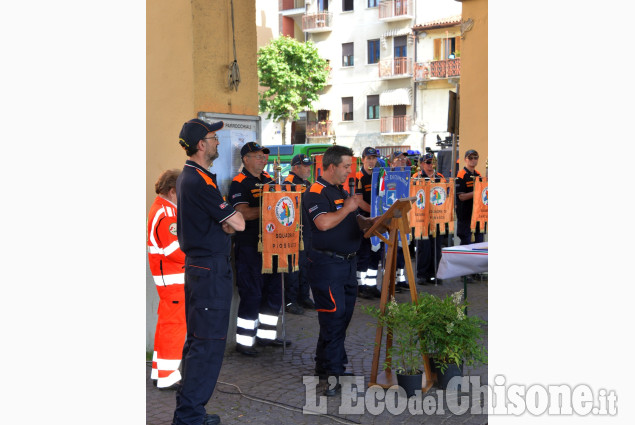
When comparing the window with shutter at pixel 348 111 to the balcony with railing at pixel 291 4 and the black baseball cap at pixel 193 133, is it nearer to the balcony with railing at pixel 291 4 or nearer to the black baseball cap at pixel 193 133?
the balcony with railing at pixel 291 4

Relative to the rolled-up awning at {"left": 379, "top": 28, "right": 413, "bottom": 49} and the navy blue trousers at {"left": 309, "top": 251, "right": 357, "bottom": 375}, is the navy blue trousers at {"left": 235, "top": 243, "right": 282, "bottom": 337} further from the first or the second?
the rolled-up awning at {"left": 379, "top": 28, "right": 413, "bottom": 49}

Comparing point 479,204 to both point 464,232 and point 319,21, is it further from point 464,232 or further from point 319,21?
point 319,21

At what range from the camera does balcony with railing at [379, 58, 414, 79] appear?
45875 mm

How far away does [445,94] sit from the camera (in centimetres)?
4528

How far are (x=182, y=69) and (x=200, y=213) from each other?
2.88 meters

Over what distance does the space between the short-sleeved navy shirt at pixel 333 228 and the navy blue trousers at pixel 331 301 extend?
0.11 meters

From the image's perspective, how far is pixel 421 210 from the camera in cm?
1062

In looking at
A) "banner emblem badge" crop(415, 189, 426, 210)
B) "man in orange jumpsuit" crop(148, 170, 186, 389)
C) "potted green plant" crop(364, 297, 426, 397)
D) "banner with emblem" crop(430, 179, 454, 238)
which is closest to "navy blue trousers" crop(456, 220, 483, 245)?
"banner with emblem" crop(430, 179, 454, 238)

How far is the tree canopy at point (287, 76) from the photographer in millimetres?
43219

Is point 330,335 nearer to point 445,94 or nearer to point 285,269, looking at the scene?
point 285,269

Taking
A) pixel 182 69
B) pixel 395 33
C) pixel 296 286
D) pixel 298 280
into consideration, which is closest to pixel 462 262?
pixel 296 286

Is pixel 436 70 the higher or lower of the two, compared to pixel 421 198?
higher

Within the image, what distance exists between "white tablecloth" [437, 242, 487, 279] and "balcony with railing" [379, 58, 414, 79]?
130ft

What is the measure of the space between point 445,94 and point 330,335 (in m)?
41.2
